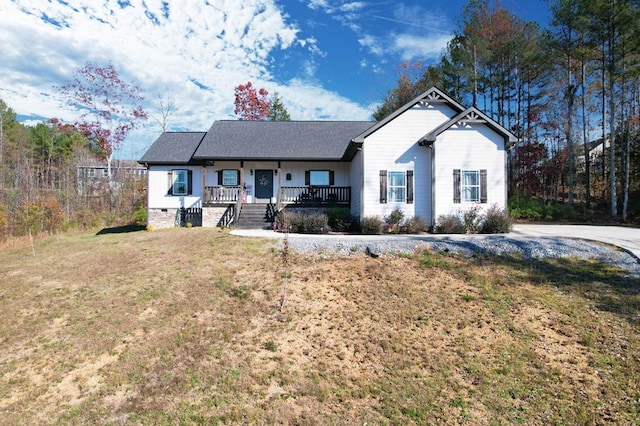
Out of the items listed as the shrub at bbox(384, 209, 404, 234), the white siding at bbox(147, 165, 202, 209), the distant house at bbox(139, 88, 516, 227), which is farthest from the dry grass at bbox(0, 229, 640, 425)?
the white siding at bbox(147, 165, 202, 209)

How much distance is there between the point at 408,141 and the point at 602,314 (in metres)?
9.67

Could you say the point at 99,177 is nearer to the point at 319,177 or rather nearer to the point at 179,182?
the point at 179,182

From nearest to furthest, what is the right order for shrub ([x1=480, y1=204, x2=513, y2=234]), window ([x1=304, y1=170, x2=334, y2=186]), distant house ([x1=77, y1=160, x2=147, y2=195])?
shrub ([x1=480, y1=204, x2=513, y2=234]) → window ([x1=304, y1=170, x2=334, y2=186]) → distant house ([x1=77, y1=160, x2=147, y2=195])

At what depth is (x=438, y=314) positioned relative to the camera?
665 cm

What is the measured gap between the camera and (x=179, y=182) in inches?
738

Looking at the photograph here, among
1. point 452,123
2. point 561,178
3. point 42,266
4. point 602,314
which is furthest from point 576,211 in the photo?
Result: point 42,266

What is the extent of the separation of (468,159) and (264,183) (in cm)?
1075

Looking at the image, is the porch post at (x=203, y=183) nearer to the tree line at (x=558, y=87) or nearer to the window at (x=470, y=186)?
the window at (x=470, y=186)

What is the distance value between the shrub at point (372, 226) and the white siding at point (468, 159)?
2.81 meters

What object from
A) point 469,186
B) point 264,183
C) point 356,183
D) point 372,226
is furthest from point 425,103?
point 264,183

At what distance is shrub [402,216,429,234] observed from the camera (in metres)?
13.7

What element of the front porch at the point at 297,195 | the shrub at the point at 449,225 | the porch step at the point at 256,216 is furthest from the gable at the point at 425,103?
the porch step at the point at 256,216

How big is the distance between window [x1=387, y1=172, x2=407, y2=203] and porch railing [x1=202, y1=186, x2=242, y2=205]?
812 cm

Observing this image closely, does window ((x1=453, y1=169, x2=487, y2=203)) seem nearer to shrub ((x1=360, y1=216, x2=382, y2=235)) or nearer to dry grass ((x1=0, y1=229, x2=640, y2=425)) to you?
shrub ((x1=360, y1=216, x2=382, y2=235))
